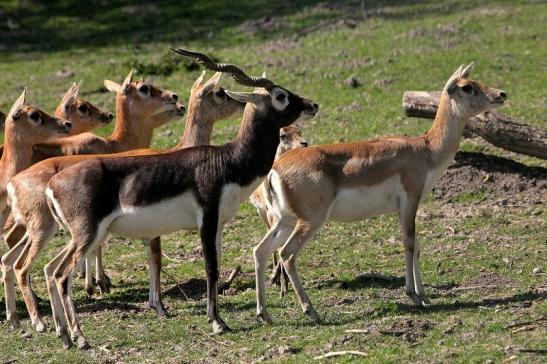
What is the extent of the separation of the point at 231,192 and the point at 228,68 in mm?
1032

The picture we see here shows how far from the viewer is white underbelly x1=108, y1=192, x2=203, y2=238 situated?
924 centimetres

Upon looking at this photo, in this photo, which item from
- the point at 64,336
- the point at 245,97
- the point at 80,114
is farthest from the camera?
the point at 80,114

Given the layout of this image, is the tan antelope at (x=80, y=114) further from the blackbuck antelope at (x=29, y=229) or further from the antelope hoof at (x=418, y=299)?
the antelope hoof at (x=418, y=299)

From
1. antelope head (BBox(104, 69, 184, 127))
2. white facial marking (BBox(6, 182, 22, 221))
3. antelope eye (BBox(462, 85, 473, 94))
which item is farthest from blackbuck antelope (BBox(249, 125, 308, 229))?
white facial marking (BBox(6, 182, 22, 221))

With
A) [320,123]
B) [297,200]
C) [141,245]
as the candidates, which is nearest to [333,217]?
[297,200]

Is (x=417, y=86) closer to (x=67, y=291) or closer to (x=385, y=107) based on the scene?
(x=385, y=107)

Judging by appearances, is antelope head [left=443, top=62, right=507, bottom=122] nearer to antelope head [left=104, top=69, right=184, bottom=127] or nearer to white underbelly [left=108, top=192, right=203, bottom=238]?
white underbelly [left=108, top=192, right=203, bottom=238]

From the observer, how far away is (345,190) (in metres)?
9.82

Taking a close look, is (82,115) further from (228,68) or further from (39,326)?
(228,68)

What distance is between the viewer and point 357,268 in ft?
37.0

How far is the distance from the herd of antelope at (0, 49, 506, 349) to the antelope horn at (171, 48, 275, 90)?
1cm

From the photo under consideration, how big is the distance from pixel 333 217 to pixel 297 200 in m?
0.44

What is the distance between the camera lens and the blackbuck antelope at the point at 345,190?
966cm

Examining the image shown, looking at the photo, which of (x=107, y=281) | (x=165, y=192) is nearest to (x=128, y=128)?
(x=107, y=281)
